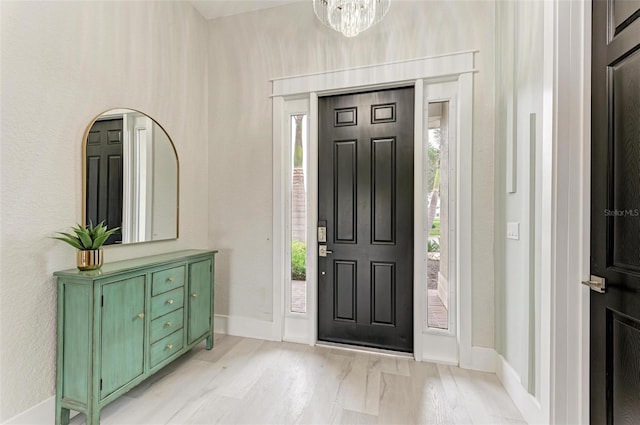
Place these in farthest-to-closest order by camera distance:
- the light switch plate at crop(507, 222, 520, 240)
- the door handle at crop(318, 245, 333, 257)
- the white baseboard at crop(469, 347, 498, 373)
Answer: the door handle at crop(318, 245, 333, 257) → the white baseboard at crop(469, 347, 498, 373) → the light switch plate at crop(507, 222, 520, 240)

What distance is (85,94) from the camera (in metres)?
1.91

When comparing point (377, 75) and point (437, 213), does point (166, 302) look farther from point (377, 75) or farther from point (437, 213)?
point (377, 75)

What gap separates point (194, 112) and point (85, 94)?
3.56 ft

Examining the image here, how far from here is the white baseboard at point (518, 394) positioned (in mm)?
1634

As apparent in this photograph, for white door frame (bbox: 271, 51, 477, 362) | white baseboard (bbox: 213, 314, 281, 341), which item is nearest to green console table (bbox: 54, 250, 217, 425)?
white baseboard (bbox: 213, 314, 281, 341)

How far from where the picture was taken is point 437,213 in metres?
2.53

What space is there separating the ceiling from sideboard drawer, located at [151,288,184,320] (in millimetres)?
2654

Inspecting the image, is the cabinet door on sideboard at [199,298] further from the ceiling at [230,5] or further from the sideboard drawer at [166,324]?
the ceiling at [230,5]

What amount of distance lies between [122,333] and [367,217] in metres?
1.95

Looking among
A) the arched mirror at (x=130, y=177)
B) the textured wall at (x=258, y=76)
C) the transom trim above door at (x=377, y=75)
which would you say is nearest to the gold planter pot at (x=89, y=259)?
the arched mirror at (x=130, y=177)

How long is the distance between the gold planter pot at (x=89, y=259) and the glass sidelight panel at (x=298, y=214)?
1.55 m

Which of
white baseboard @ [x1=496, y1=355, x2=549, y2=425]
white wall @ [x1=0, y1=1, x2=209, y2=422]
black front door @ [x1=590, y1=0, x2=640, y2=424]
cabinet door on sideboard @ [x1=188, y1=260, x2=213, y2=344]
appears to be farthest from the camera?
cabinet door on sideboard @ [x1=188, y1=260, x2=213, y2=344]

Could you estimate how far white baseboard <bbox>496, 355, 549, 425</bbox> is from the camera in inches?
64.3

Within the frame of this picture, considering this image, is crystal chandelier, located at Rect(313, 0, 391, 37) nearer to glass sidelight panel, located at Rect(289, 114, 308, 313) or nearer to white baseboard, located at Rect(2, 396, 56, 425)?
glass sidelight panel, located at Rect(289, 114, 308, 313)
